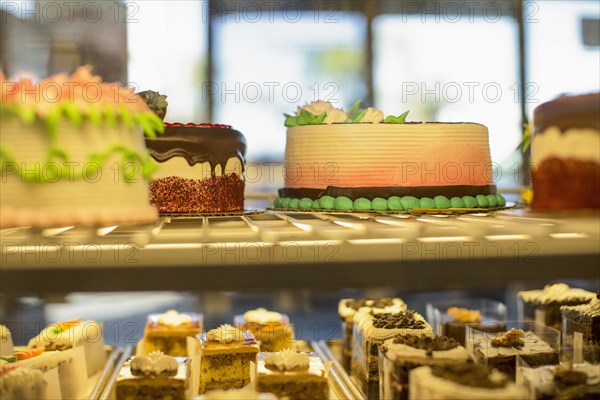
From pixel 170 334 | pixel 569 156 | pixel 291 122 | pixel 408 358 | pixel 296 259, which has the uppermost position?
pixel 291 122

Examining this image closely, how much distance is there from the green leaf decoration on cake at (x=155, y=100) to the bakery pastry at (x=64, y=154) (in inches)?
19.1

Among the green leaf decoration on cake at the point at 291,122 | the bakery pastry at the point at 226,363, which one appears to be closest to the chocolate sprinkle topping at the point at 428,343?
the bakery pastry at the point at 226,363

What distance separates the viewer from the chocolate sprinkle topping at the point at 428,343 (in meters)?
1.37

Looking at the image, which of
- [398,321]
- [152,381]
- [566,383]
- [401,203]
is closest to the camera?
[566,383]

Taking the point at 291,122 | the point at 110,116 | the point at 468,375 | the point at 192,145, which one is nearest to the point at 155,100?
the point at 192,145

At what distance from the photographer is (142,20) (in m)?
4.49

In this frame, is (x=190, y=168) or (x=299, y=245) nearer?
(x=299, y=245)

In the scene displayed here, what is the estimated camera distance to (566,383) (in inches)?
49.1

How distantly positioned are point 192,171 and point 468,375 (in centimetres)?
80

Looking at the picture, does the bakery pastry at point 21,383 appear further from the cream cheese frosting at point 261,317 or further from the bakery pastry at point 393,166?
the cream cheese frosting at point 261,317

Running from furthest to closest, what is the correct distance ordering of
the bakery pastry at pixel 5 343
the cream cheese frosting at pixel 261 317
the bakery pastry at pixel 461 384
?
the cream cheese frosting at pixel 261 317 → the bakery pastry at pixel 5 343 → the bakery pastry at pixel 461 384

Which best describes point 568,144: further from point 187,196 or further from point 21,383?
point 21,383

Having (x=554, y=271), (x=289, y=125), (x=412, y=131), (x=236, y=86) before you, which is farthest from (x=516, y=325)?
(x=236, y=86)

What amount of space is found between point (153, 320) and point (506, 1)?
371cm
